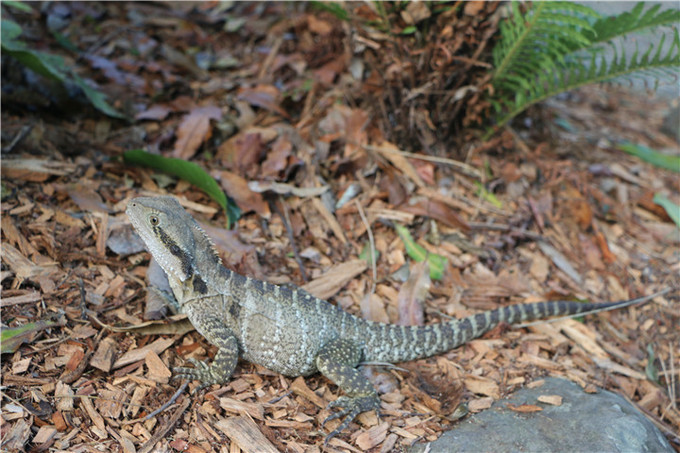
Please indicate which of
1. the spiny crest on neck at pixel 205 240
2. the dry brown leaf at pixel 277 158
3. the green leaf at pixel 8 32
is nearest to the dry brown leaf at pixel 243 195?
the dry brown leaf at pixel 277 158

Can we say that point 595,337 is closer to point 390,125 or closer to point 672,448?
point 672,448

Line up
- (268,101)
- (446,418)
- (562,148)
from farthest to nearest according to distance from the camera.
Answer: (562,148)
(268,101)
(446,418)

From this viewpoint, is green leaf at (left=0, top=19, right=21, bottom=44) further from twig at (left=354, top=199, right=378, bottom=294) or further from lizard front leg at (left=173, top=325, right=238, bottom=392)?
twig at (left=354, top=199, right=378, bottom=294)

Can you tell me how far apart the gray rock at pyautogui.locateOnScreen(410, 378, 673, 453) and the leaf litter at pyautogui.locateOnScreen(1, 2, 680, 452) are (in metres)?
0.16

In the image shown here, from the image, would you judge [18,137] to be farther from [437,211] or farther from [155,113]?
[437,211]

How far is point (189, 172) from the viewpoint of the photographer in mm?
5242

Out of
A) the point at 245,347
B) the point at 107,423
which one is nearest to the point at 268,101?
the point at 245,347

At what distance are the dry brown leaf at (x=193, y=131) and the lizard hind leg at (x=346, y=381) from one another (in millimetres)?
2817

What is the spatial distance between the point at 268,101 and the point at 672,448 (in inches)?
215

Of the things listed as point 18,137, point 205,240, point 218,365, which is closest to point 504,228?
point 205,240

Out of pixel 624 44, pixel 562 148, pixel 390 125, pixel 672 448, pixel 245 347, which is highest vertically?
pixel 624 44

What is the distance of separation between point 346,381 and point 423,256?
1.85 m

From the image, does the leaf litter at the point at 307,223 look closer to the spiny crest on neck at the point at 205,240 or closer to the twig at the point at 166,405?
the twig at the point at 166,405

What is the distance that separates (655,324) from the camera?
575cm
